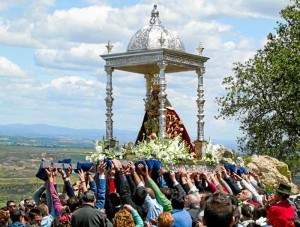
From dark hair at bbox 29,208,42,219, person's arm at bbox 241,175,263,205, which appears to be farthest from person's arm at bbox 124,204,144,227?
person's arm at bbox 241,175,263,205

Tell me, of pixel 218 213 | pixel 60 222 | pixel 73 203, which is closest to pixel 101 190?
pixel 73 203

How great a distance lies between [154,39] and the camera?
67.9 ft

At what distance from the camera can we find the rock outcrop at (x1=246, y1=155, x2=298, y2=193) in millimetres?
26731

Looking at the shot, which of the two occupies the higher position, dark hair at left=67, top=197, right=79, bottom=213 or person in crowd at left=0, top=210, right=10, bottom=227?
dark hair at left=67, top=197, right=79, bottom=213

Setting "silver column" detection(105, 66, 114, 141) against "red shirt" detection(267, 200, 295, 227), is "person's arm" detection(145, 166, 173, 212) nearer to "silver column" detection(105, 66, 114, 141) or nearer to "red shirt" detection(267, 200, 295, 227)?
"red shirt" detection(267, 200, 295, 227)

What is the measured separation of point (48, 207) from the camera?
11.7 metres

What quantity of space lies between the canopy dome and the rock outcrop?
7.05m

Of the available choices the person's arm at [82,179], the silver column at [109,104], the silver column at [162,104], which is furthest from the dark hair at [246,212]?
the silver column at [109,104]

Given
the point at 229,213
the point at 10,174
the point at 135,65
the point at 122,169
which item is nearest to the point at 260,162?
the point at 135,65

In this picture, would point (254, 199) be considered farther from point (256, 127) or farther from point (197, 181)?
point (256, 127)

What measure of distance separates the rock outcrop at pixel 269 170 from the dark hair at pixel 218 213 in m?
19.8

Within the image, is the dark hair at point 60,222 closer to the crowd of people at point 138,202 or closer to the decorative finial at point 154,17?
the crowd of people at point 138,202

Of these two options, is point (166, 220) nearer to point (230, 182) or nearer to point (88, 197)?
point (88, 197)

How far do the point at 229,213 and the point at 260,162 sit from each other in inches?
843
